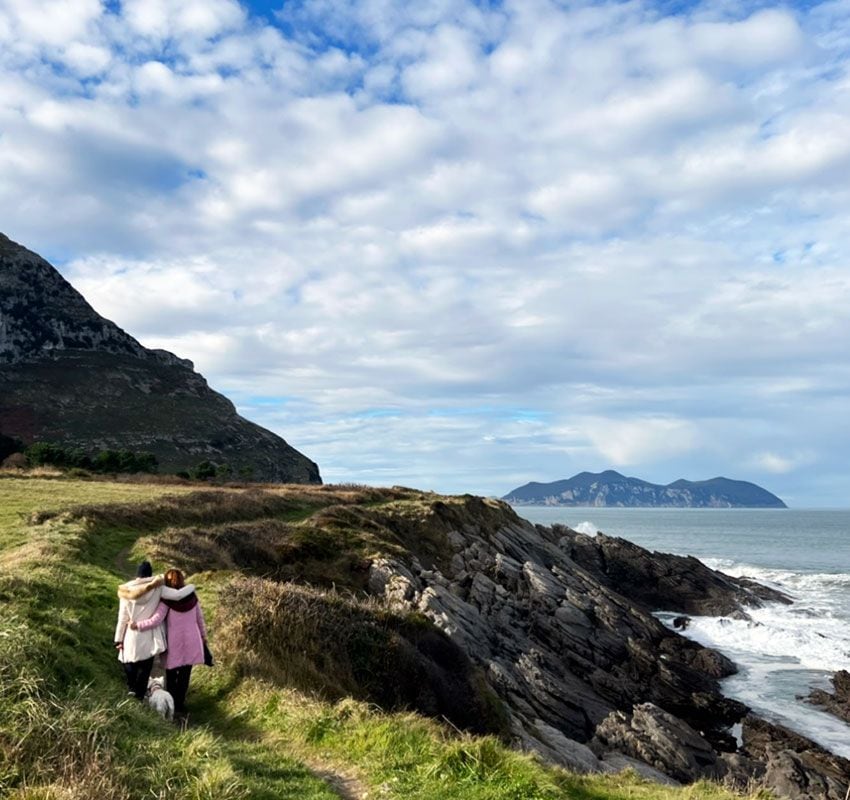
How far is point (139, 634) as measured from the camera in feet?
→ 40.1

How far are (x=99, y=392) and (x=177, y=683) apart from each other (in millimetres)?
127829

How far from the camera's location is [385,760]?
32.6 ft

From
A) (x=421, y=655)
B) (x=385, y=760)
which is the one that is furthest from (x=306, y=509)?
(x=385, y=760)

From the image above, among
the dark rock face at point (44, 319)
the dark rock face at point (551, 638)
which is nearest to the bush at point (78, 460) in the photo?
the dark rock face at point (551, 638)

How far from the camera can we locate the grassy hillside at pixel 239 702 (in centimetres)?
787

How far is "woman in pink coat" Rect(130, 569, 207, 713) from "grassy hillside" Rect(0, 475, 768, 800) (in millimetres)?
709

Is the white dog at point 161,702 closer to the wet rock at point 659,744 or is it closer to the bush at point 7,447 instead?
the wet rock at point 659,744

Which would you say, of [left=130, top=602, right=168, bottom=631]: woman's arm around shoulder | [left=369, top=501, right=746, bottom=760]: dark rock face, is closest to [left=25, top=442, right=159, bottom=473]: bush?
[left=369, top=501, right=746, bottom=760]: dark rock face

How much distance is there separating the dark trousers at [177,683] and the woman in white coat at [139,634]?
1.24 ft

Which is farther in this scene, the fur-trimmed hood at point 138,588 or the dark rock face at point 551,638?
the dark rock face at point 551,638

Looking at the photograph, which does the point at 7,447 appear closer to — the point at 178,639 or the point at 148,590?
the point at 148,590

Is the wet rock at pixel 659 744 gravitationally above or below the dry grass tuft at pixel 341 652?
below

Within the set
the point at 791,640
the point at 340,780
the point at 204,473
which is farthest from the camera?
the point at 204,473

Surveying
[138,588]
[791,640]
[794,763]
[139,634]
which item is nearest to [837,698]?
[794,763]
